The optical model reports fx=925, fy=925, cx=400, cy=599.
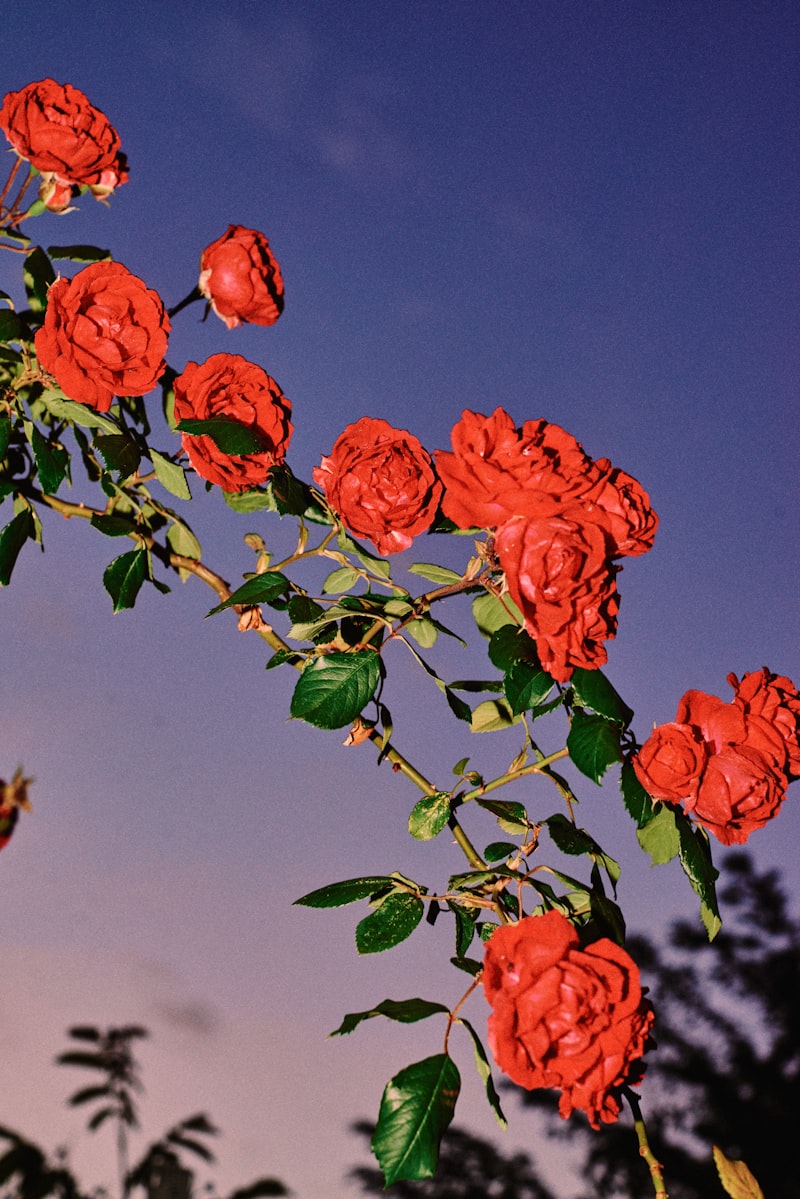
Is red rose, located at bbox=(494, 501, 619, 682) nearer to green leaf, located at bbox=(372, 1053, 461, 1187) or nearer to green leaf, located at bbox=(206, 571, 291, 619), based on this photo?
green leaf, located at bbox=(206, 571, 291, 619)

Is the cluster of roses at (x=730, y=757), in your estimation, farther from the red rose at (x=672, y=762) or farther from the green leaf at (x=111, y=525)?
the green leaf at (x=111, y=525)

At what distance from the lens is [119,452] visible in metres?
1.31

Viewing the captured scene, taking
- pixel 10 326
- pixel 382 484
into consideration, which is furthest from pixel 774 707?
pixel 10 326

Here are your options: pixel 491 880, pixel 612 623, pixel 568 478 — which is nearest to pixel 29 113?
pixel 568 478

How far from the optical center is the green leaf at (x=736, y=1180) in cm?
112

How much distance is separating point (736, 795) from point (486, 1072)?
431 millimetres

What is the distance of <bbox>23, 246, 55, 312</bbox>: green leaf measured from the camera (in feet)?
4.89

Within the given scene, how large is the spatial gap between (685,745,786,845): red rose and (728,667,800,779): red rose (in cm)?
4

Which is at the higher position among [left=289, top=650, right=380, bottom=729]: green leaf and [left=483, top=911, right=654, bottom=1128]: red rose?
[left=289, top=650, right=380, bottom=729]: green leaf

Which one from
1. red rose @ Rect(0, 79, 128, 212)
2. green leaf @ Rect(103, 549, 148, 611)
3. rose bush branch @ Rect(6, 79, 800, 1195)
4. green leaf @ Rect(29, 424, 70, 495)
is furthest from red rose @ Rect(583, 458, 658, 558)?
red rose @ Rect(0, 79, 128, 212)

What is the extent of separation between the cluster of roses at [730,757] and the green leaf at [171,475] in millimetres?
728

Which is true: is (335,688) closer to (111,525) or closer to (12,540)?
(111,525)

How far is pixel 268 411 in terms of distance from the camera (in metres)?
1.28

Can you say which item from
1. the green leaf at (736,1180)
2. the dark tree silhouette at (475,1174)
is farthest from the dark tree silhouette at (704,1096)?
the green leaf at (736,1180)
